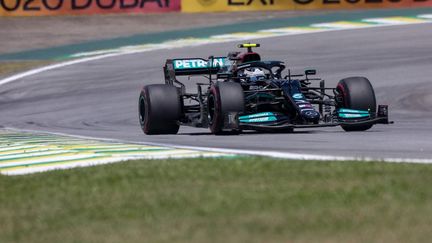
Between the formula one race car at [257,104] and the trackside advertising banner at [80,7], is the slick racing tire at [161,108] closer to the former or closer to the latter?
the formula one race car at [257,104]

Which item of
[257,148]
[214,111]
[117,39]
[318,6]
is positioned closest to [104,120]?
[214,111]

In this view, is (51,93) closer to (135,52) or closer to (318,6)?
(135,52)

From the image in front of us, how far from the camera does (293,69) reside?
24625mm

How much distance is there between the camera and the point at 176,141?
13.5 m

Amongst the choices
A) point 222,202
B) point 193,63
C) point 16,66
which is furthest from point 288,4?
point 222,202

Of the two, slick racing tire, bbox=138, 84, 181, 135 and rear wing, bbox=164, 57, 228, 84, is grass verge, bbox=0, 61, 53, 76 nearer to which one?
rear wing, bbox=164, 57, 228, 84

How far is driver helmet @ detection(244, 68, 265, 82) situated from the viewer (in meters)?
15.3

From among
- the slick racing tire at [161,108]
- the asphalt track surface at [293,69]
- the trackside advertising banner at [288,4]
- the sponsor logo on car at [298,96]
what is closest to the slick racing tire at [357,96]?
the asphalt track surface at [293,69]

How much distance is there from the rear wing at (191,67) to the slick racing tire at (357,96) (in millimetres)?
2446

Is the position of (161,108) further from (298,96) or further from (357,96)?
(357,96)

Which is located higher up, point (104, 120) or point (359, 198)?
point (359, 198)

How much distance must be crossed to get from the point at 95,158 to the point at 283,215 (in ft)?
13.8

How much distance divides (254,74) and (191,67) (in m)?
2.06

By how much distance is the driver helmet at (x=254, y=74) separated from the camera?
15336 millimetres
